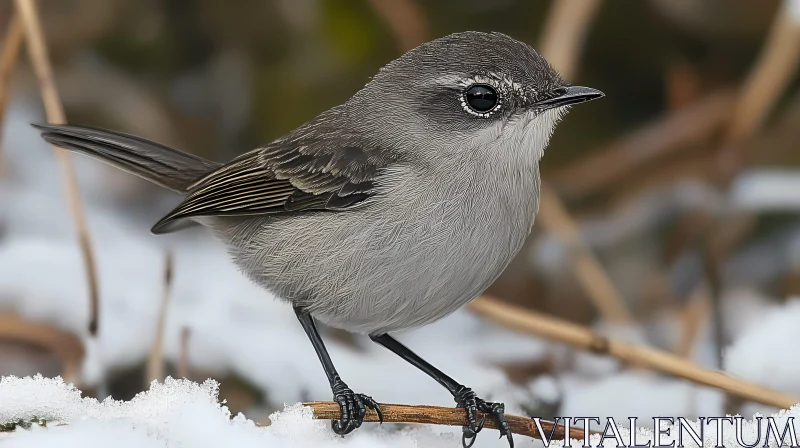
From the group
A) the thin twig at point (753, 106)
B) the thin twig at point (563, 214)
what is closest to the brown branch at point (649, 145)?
the thin twig at point (753, 106)

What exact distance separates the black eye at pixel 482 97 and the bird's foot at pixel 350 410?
42.5 inches

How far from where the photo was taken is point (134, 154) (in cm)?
422

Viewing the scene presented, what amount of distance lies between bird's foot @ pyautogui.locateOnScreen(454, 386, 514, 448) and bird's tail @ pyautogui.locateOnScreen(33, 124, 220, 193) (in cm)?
158

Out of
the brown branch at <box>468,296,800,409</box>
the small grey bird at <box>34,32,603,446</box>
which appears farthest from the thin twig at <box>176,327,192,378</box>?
the brown branch at <box>468,296,800,409</box>

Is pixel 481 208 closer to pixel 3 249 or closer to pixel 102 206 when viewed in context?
pixel 3 249

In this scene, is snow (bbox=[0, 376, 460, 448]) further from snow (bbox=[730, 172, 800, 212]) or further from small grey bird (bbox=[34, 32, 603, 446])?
snow (bbox=[730, 172, 800, 212])

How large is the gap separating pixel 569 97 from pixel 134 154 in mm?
1922

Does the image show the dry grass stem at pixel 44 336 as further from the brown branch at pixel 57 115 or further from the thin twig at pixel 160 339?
the thin twig at pixel 160 339

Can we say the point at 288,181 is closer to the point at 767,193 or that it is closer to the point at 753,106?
the point at 753,106

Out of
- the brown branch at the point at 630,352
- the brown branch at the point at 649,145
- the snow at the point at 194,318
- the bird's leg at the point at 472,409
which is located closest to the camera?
the bird's leg at the point at 472,409

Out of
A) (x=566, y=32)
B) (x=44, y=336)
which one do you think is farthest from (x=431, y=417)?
(x=566, y=32)

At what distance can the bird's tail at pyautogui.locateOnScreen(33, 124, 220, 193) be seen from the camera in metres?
4.08

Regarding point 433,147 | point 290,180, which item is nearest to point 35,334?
point 290,180

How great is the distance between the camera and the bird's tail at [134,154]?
408 cm
